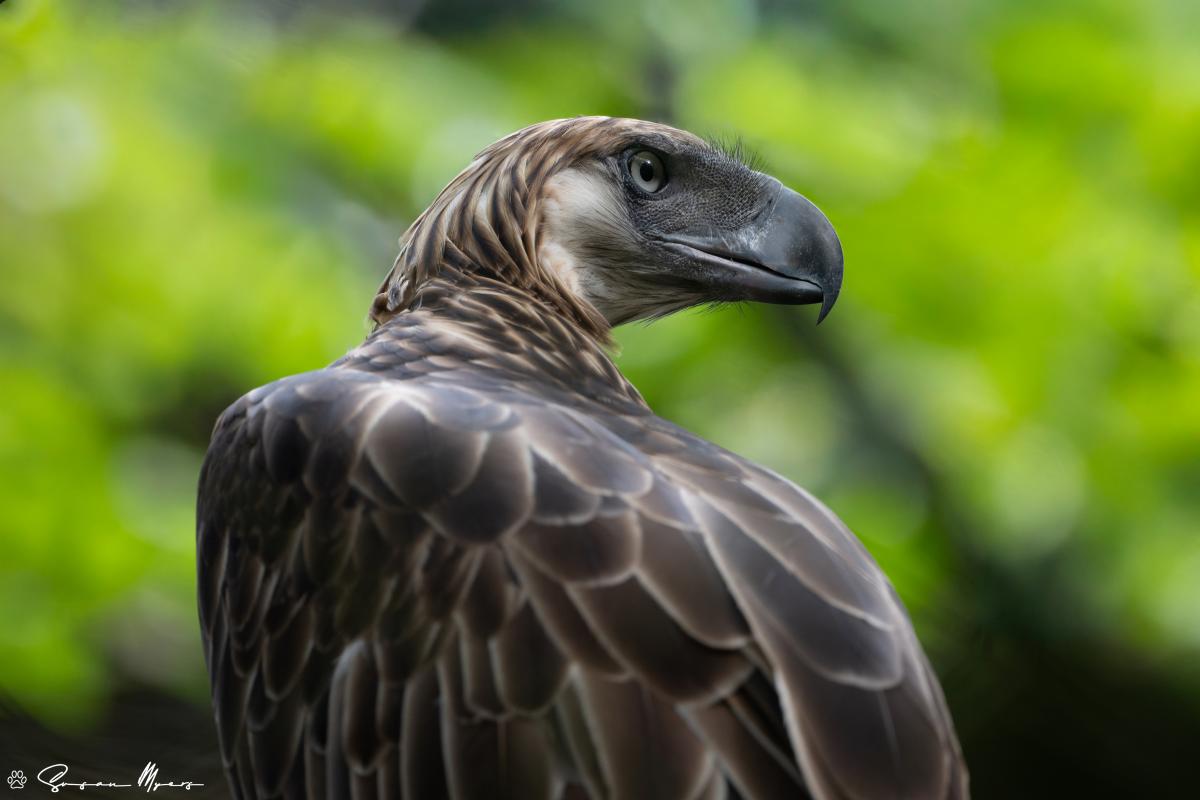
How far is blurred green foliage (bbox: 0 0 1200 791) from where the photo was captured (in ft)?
13.7

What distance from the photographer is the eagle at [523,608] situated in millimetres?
2041

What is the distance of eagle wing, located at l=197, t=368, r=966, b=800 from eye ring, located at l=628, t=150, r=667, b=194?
1041 millimetres

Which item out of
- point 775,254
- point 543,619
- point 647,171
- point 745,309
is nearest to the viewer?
point 543,619

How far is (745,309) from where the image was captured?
177 inches

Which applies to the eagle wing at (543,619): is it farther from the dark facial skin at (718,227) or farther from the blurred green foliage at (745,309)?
the blurred green foliage at (745,309)

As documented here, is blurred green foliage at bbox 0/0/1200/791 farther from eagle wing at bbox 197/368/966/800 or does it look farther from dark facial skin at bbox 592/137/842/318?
eagle wing at bbox 197/368/966/800

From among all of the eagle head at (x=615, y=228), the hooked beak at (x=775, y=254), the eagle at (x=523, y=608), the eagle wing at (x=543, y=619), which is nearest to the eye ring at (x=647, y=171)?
the eagle head at (x=615, y=228)

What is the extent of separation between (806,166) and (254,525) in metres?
2.60

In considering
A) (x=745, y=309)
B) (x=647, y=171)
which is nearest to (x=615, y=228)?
(x=647, y=171)

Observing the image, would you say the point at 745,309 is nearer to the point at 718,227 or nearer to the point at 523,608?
the point at 718,227

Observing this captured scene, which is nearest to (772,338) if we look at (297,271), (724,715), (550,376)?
(297,271)

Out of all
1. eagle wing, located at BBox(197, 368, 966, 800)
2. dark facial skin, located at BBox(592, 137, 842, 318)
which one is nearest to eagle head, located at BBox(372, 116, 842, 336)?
dark facial skin, located at BBox(592, 137, 842, 318)

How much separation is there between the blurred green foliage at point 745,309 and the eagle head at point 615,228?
51cm

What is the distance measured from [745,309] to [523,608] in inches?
98.4
